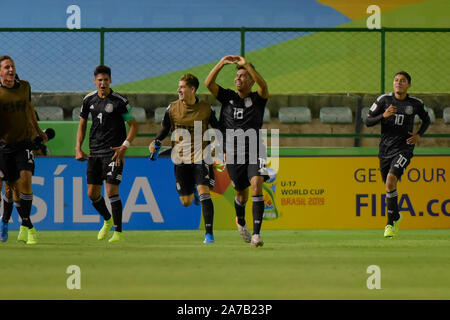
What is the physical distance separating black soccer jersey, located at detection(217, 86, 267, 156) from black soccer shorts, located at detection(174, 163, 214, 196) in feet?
1.62

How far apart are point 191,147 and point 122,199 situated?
9.74 ft

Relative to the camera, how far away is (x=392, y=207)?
12.7m

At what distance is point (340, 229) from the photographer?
47.1 ft

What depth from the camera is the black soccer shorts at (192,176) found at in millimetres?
11398

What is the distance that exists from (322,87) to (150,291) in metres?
14.6

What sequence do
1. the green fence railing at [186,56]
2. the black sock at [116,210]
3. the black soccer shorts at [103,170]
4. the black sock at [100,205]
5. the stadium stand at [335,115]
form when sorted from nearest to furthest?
the black soccer shorts at [103,170] → the black sock at [116,210] → the black sock at [100,205] → the green fence railing at [186,56] → the stadium stand at [335,115]

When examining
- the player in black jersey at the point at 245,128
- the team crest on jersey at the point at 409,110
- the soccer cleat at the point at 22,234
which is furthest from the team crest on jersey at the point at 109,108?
the team crest on jersey at the point at 409,110

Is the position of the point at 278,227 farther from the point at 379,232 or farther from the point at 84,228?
the point at 84,228

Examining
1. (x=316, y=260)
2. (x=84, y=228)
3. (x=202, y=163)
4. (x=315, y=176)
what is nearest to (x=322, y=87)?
(x=315, y=176)

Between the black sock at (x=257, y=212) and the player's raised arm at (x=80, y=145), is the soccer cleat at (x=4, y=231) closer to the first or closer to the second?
the player's raised arm at (x=80, y=145)

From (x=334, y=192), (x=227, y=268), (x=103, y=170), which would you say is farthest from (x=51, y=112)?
(x=227, y=268)

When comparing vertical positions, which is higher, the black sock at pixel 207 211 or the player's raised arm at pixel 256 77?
the player's raised arm at pixel 256 77
